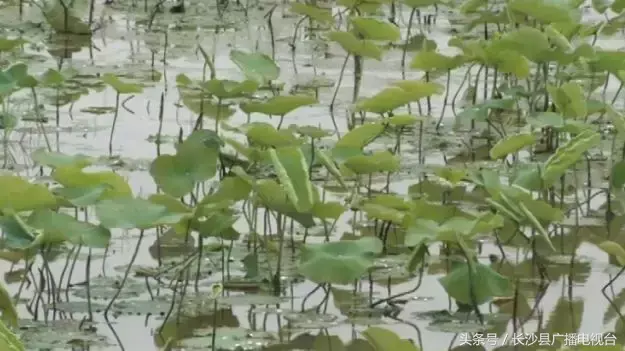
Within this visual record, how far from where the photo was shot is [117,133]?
9.86 feet

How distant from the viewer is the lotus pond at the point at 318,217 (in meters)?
1.92

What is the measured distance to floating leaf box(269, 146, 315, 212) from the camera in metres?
1.94

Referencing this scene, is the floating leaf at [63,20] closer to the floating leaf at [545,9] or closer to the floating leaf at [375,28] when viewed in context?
the floating leaf at [375,28]

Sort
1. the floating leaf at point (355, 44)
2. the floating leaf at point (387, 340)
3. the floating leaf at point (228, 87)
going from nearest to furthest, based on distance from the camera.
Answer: the floating leaf at point (387, 340), the floating leaf at point (228, 87), the floating leaf at point (355, 44)

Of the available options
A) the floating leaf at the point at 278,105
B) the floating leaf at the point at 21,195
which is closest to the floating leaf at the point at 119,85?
the floating leaf at the point at 278,105

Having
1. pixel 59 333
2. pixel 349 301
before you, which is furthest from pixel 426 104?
pixel 59 333

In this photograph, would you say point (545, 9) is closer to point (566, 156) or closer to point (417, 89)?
point (417, 89)

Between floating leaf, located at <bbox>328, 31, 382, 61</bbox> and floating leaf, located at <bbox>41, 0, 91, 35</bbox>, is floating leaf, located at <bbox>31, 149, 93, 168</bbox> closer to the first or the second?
floating leaf, located at <bbox>328, 31, 382, 61</bbox>

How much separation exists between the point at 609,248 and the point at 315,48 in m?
2.19

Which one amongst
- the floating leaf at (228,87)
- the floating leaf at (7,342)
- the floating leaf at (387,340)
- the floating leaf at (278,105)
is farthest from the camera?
the floating leaf at (228,87)

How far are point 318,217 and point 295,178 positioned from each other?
0.12 metres

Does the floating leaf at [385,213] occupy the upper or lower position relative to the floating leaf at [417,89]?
lower

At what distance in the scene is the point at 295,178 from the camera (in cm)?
197

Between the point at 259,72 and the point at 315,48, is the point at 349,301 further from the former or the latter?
the point at 315,48
